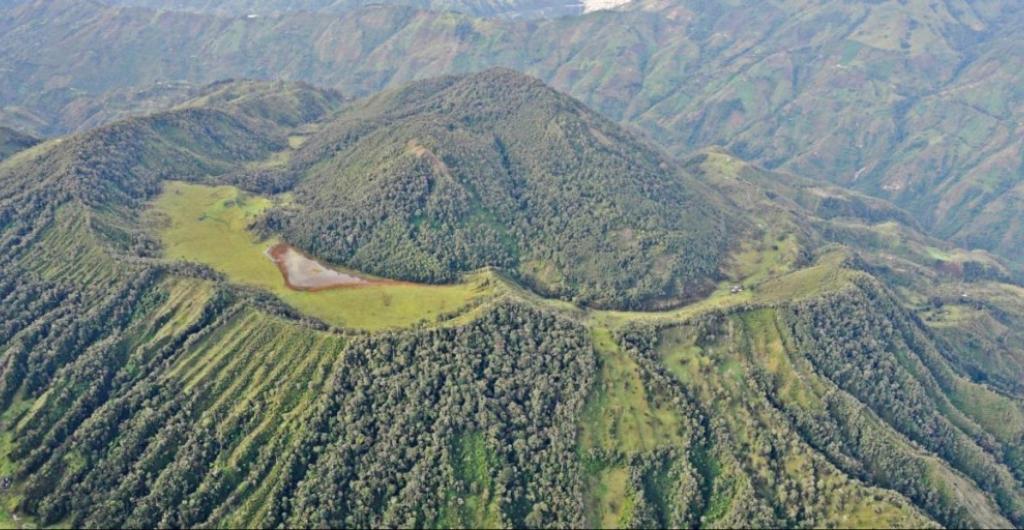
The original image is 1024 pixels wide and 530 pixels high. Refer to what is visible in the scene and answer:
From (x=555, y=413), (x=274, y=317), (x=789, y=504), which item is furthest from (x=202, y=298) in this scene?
(x=789, y=504)

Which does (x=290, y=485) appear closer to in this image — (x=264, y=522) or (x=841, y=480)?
(x=264, y=522)

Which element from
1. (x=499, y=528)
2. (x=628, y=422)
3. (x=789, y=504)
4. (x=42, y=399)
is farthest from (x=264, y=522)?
(x=789, y=504)

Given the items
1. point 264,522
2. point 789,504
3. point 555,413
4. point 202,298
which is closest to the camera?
point 264,522

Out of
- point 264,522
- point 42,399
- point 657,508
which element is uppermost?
point 42,399

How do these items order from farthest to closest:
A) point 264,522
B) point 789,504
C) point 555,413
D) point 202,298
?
point 202,298
point 555,413
point 789,504
point 264,522

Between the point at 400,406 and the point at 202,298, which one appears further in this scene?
the point at 202,298

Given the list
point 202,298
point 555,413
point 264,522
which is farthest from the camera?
point 202,298

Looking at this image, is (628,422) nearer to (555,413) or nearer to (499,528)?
(555,413)

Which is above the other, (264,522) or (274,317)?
(274,317)

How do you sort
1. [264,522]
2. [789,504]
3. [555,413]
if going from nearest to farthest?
[264,522]
[789,504]
[555,413]
